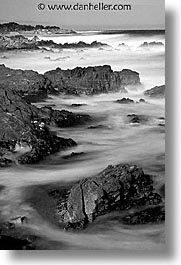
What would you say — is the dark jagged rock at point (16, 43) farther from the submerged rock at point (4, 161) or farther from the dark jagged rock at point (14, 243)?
the dark jagged rock at point (14, 243)

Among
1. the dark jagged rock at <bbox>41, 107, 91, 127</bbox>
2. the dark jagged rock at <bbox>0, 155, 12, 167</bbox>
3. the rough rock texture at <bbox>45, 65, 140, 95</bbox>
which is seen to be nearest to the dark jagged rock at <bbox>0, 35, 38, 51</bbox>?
the rough rock texture at <bbox>45, 65, 140, 95</bbox>

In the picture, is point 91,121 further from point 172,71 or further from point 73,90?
point 172,71

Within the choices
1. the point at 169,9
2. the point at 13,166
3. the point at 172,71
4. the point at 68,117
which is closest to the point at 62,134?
the point at 68,117

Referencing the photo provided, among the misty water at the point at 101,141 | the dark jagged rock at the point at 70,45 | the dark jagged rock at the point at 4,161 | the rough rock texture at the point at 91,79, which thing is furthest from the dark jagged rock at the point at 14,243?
the dark jagged rock at the point at 70,45

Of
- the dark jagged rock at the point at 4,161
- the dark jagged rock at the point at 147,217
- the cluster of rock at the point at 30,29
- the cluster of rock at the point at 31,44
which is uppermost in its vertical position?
the cluster of rock at the point at 30,29

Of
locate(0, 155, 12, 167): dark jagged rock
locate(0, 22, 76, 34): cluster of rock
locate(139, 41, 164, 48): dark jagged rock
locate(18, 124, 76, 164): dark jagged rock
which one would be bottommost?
locate(0, 155, 12, 167): dark jagged rock

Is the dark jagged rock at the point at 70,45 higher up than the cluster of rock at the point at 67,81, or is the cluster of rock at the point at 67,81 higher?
the dark jagged rock at the point at 70,45

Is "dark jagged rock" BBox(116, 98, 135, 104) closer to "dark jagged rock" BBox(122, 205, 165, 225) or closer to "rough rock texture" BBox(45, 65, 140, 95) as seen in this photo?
"rough rock texture" BBox(45, 65, 140, 95)
